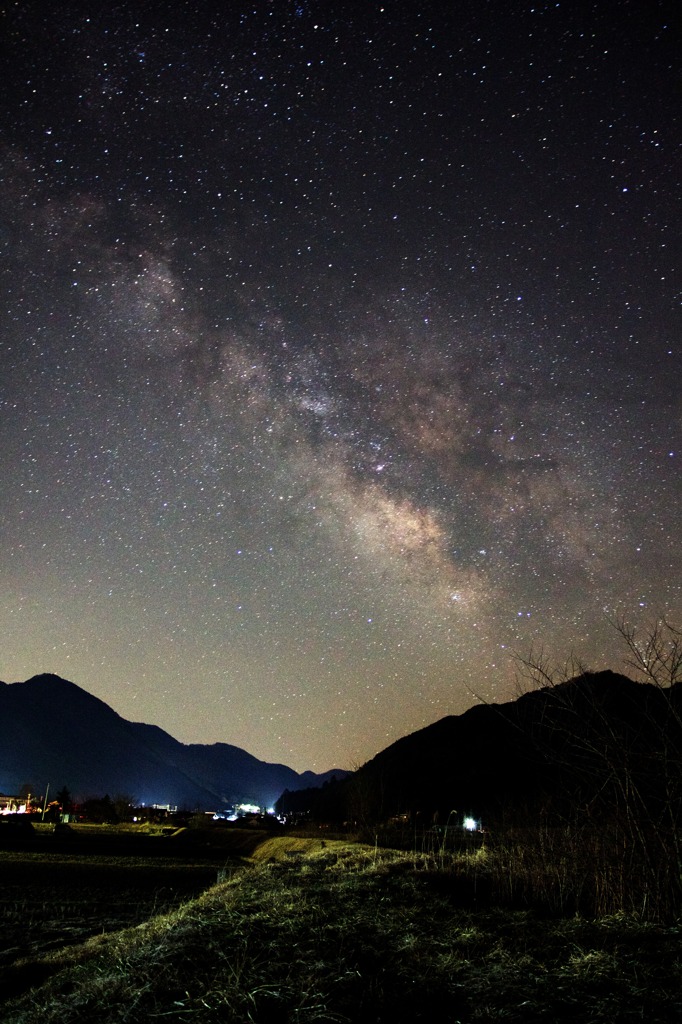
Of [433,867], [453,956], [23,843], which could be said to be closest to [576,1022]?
[453,956]

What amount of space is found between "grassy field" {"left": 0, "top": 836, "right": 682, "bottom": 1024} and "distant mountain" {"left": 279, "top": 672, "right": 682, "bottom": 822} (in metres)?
1.90

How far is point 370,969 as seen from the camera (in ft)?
20.0

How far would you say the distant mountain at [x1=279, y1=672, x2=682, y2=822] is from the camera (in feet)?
28.4

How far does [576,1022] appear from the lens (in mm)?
4574

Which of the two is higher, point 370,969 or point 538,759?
point 538,759

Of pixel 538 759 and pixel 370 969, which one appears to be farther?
pixel 538 759

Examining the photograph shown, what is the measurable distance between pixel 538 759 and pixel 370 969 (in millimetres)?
34825

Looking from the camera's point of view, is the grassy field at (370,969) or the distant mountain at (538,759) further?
the distant mountain at (538,759)

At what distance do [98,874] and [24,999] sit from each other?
20397mm

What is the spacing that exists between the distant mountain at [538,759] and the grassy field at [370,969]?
74.9 inches

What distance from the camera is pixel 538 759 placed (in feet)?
124

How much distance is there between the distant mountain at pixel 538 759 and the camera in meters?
8.66

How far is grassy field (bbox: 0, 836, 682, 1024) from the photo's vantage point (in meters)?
5.02

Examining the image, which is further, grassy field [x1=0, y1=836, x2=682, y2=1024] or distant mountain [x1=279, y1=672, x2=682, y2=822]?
distant mountain [x1=279, y1=672, x2=682, y2=822]
